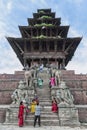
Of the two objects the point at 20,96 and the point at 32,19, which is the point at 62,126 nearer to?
the point at 20,96

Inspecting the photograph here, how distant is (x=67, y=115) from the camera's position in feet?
45.3

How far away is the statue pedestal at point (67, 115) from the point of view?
13.4m

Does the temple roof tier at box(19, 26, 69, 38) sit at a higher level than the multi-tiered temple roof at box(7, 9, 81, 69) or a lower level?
higher

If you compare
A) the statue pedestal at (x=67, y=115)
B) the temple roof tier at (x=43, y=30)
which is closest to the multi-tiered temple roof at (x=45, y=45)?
the temple roof tier at (x=43, y=30)

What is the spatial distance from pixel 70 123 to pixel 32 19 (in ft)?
88.7

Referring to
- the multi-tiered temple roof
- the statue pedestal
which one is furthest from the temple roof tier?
the statue pedestal

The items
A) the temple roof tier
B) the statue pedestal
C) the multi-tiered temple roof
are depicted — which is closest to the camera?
the statue pedestal

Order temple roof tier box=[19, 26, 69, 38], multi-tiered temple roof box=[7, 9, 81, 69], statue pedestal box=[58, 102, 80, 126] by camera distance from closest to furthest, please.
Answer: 1. statue pedestal box=[58, 102, 80, 126]
2. multi-tiered temple roof box=[7, 9, 81, 69]
3. temple roof tier box=[19, 26, 69, 38]

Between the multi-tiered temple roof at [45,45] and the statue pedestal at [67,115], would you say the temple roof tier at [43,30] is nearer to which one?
the multi-tiered temple roof at [45,45]

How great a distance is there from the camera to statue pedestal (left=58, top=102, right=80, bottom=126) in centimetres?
1344

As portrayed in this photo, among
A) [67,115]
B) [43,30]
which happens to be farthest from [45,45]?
[67,115]

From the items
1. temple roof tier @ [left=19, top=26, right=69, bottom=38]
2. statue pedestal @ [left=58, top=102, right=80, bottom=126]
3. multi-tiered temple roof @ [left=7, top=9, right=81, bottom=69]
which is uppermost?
temple roof tier @ [left=19, top=26, right=69, bottom=38]

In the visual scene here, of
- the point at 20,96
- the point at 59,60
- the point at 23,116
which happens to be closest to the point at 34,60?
the point at 59,60

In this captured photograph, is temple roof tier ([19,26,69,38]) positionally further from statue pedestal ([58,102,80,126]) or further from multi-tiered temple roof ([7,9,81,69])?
statue pedestal ([58,102,80,126])
